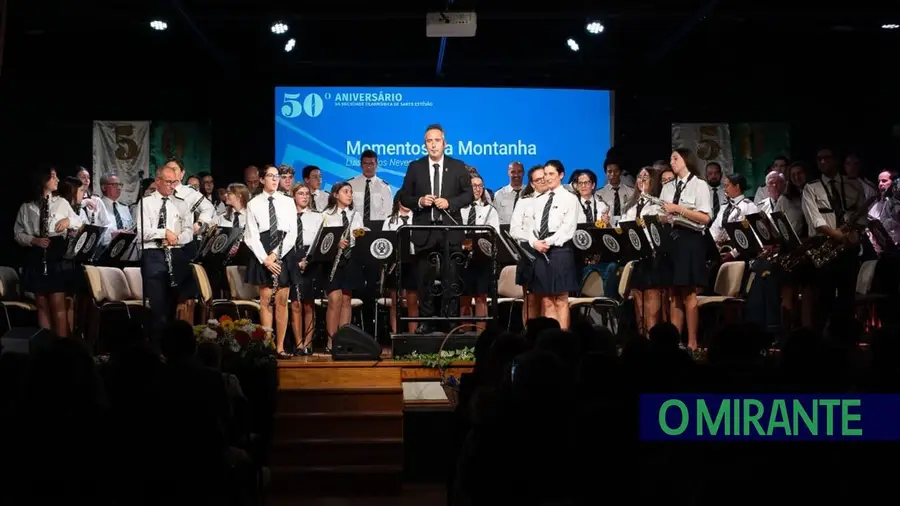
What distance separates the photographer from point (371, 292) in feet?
38.9

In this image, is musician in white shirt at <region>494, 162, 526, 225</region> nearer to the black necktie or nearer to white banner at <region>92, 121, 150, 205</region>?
the black necktie

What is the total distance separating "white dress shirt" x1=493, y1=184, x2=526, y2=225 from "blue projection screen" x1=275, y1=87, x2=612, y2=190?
4.05 feet

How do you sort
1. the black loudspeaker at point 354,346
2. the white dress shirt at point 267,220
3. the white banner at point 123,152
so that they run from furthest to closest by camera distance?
the white banner at point 123,152 → the white dress shirt at point 267,220 → the black loudspeaker at point 354,346

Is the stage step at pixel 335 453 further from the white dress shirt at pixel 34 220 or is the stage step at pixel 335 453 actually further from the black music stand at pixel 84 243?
the white dress shirt at pixel 34 220

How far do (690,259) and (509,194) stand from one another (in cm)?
377

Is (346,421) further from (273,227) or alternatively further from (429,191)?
(273,227)

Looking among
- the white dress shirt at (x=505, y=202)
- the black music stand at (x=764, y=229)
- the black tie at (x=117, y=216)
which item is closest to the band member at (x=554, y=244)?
the black music stand at (x=764, y=229)

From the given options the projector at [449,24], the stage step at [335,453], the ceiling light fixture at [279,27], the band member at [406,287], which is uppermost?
the ceiling light fixture at [279,27]

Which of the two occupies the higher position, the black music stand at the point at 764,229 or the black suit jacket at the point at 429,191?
the black suit jacket at the point at 429,191

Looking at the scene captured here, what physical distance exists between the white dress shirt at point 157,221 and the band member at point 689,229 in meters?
4.68

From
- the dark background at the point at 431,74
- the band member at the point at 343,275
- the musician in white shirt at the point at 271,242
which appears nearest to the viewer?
the musician in white shirt at the point at 271,242

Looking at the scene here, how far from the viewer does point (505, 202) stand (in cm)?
1306

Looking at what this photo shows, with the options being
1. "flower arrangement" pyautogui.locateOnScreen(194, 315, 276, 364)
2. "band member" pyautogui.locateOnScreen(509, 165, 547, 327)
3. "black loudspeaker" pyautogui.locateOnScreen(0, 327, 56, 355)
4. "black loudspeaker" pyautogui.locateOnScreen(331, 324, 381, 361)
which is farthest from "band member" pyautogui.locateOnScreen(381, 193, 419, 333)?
"black loudspeaker" pyautogui.locateOnScreen(0, 327, 56, 355)

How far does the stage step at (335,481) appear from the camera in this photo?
7645mm
